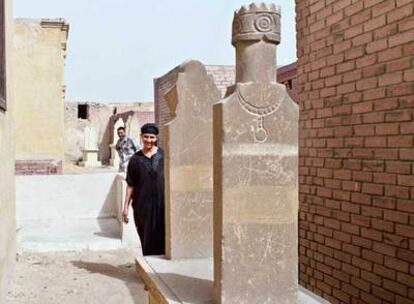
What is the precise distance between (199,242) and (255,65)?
1.55 m

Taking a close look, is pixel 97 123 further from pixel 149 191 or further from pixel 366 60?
pixel 366 60

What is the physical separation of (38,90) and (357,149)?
29.7ft

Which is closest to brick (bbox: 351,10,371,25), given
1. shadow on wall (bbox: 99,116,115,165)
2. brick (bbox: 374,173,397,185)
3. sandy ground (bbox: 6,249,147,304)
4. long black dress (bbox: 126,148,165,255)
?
brick (bbox: 374,173,397,185)

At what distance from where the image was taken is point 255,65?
2.63 meters

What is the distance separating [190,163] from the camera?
3680mm

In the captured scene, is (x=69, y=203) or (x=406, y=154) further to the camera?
(x=69, y=203)

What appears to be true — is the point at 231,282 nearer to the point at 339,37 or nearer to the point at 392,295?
the point at 392,295

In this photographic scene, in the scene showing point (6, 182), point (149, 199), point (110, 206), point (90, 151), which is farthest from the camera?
point (90, 151)

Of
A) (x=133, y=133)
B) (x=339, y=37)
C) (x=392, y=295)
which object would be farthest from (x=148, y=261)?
(x=133, y=133)

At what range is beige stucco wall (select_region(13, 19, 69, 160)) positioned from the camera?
1144 cm

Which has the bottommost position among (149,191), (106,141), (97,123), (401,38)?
(149,191)

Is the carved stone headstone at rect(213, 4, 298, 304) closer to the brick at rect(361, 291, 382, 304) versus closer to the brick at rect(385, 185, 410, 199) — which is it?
the brick at rect(385, 185, 410, 199)

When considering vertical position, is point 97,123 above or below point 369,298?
above

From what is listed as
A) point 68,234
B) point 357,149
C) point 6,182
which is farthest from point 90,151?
point 357,149
